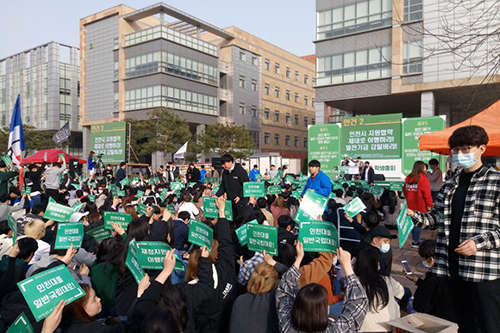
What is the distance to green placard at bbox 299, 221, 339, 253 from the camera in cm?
377

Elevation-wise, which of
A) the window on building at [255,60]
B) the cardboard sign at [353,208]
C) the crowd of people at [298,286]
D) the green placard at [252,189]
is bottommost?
the crowd of people at [298,286]

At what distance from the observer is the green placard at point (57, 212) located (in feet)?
20.0

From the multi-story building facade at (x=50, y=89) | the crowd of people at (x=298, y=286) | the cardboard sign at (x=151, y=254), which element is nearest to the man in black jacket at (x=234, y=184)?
the crowd of people at (x=298, y=286)

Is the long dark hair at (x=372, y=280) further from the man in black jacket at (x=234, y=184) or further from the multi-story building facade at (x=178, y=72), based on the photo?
the multi-story building facade at (x=178, y=72)

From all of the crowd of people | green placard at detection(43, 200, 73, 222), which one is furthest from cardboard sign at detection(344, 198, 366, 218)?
green placard at detection(43, 200, 73, 222)

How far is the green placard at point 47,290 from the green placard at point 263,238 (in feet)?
6.48

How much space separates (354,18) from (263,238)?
28.1m

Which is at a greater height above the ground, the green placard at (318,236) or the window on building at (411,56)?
the window on building at (411,56)

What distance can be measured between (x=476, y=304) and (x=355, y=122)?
18277mm

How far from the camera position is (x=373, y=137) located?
20031 mm

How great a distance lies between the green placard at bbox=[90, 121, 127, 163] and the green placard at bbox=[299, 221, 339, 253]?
19.8 m

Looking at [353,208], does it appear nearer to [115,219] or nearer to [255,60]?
[115,219]

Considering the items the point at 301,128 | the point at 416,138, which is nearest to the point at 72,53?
the point at 301,128

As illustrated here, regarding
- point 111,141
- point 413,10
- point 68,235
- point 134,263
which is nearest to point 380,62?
point 413,10
